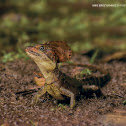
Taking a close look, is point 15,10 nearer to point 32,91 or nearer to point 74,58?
point 74,58

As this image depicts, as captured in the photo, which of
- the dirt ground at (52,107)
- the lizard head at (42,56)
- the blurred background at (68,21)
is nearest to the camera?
the dirt ground at (52,107)

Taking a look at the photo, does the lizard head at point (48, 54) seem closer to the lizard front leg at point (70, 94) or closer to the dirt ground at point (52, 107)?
the lizard front leg at point (70, 94)

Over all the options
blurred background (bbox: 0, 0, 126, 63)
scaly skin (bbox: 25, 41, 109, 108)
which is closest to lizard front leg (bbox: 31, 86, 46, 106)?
scaly skin (bbox: 25, 41, 109, 108)

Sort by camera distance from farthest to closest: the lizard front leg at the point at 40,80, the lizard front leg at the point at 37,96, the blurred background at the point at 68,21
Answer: the blurred background at the point at 68,21 < the lizard front leg at the point at 40,80 < the lizard front leg at the point at 37,96

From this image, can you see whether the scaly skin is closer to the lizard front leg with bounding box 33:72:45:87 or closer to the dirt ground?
the dirt ground

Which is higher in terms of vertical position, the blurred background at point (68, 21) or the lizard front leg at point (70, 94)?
the blurred background at point (68, 21)

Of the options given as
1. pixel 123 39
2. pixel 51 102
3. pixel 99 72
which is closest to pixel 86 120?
pixel 51 102

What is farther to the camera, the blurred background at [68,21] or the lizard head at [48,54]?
the blurred background at [68,21]

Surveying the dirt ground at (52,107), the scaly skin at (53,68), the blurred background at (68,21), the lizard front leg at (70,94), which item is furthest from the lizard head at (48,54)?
the blurred background at (68,21)
